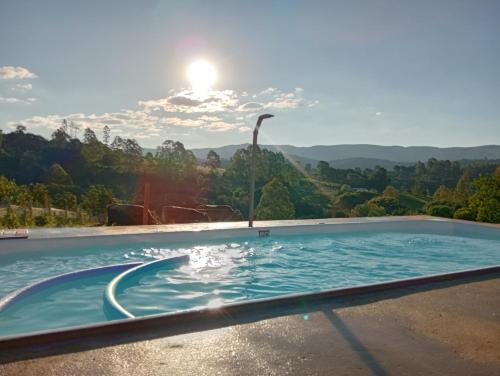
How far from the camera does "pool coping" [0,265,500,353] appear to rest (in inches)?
Result: 96.7

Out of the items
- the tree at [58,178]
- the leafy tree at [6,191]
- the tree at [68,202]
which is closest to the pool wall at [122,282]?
the leafy tree at [6,191]

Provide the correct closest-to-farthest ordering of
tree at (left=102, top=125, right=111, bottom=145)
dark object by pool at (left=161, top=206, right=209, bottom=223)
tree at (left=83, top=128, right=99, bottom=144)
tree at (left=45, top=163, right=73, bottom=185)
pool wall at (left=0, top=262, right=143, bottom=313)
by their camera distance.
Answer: pool wall at (left=0, top=262, right=143, bottom=313) → dark object by pool at (left=161, top=206, right=209, bottom=223) → tree at (left=45, top=163, right=73, bottom=185) → tree at (left=83, top=128, right=99, bottom=144) → tree at (left=102, top=125, right=111, bottom=145)

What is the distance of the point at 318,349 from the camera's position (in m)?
2.52

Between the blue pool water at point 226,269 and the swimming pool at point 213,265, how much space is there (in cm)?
2

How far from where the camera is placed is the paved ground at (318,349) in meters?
2.24

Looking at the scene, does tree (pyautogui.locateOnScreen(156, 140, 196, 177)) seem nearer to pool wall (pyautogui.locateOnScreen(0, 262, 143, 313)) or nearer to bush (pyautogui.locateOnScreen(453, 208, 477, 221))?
bush (pyautogui.locateOnScreen(453, 208, 477, 221))

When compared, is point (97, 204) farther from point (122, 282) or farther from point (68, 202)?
point (122, 282)

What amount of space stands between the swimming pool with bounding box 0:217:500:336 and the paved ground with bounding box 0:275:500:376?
183 cm

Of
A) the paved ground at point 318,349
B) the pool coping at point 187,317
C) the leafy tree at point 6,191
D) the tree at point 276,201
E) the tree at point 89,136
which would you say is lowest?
the tree at point 276,201

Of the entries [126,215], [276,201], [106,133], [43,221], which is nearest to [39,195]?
[43,221]

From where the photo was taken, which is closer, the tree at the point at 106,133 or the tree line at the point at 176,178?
the tree line at the point at 176,178

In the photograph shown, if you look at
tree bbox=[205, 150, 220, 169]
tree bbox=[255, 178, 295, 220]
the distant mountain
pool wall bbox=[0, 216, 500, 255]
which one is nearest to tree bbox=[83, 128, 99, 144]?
tree bbox=[205, 150, 220, 169]

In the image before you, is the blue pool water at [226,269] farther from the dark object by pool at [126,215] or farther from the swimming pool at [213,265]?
the dark object by pool at [126,215]

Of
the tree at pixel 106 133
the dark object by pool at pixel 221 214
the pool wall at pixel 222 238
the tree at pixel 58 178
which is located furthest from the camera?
the tree at pixel 106 133
